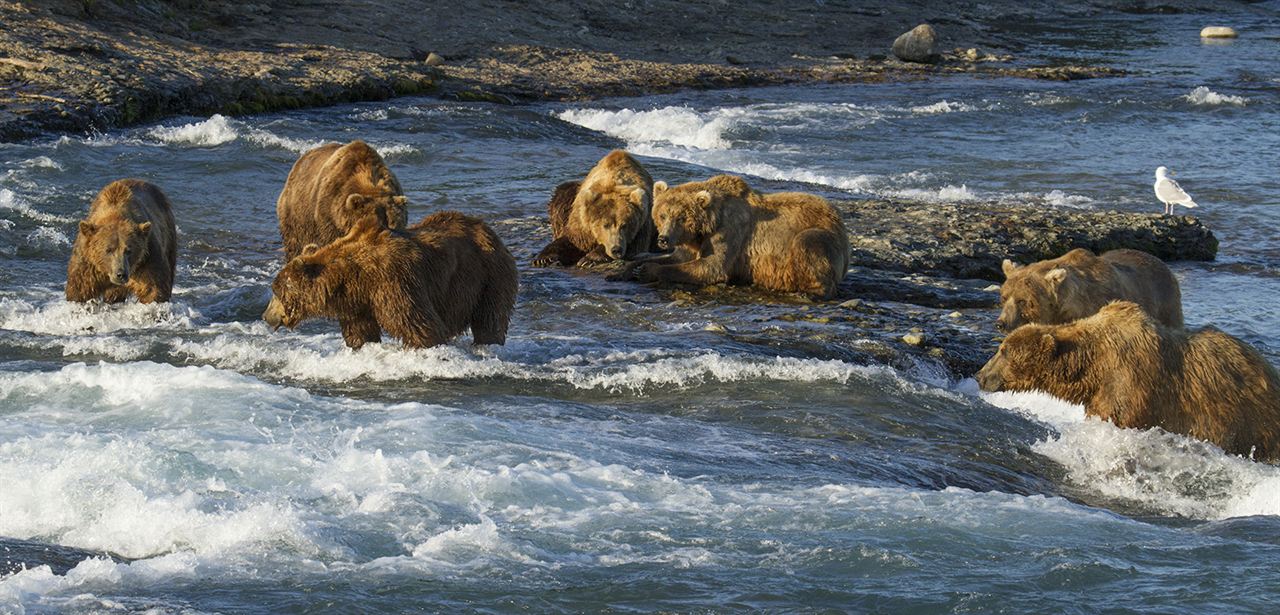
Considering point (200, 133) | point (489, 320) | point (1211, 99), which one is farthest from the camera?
point (1211, 99)

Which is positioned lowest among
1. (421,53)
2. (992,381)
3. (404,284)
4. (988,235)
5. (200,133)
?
(992,381)

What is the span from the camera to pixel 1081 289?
1012cm

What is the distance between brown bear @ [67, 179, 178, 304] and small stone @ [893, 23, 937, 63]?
79.9ft

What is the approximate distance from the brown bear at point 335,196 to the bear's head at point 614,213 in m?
1.87

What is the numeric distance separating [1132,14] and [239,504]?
44.4 metres

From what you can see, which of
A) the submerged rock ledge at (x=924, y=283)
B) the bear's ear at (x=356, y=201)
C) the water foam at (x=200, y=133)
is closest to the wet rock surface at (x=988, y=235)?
the submerged rock ledge at (x=924, y=283)

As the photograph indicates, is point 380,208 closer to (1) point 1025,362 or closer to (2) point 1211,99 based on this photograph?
(1) point 1025,362

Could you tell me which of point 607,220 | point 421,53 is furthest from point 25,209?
point 421,53

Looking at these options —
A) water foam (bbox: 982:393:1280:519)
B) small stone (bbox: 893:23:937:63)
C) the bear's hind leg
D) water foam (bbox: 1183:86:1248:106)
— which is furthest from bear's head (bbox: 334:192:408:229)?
small stone (bbox: 893:23:937:63)

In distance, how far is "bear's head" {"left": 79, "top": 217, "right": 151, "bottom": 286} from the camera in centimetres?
1044

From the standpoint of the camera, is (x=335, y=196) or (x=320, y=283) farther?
(x=335, y=196)

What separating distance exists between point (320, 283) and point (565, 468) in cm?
225

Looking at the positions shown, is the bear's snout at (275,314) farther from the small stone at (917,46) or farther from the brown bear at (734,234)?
the small stone at (917,46)

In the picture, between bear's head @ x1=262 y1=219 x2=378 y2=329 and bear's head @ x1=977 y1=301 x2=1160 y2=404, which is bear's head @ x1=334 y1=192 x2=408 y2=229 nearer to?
bear's head @ x1=262 y1=219 x2=378 y2=329
